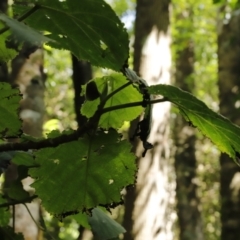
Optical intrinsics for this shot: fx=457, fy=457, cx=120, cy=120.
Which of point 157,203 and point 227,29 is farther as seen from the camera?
point 227,29

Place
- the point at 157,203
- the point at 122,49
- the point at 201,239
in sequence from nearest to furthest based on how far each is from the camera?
the point at 122,49
the point at 157,203
the point at 201,239

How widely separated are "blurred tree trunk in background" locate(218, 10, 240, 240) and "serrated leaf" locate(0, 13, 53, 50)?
2443 mm

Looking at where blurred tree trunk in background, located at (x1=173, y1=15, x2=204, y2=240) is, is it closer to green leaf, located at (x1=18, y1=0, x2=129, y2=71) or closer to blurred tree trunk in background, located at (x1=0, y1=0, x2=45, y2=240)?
blurred tree trunk in background, located at (x1=0, y1=0, x2=45, y2=240)

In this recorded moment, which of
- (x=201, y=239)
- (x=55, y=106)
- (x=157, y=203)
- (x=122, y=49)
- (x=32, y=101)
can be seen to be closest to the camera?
(x=122, y=49)

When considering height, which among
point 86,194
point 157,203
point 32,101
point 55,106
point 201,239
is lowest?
point 201,239

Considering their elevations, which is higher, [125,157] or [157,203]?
[125,157]

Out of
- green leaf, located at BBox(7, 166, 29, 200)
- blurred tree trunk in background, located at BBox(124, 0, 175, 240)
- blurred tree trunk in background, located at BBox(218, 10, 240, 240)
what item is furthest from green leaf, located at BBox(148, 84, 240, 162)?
blurred tree trunk in background, located at BBox(218, 10, 240, 240)

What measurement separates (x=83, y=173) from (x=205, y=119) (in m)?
0.17

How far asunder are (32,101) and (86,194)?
123cm

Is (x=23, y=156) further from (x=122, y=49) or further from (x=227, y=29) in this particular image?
(x=227, y=29)

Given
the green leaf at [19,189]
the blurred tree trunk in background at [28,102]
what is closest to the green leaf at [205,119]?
the green leaf at [19,189]

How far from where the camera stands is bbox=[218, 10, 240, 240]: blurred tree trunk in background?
117 inches

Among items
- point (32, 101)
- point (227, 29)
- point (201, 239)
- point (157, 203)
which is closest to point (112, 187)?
point (32, 101)

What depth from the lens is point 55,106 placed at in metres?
7.17
